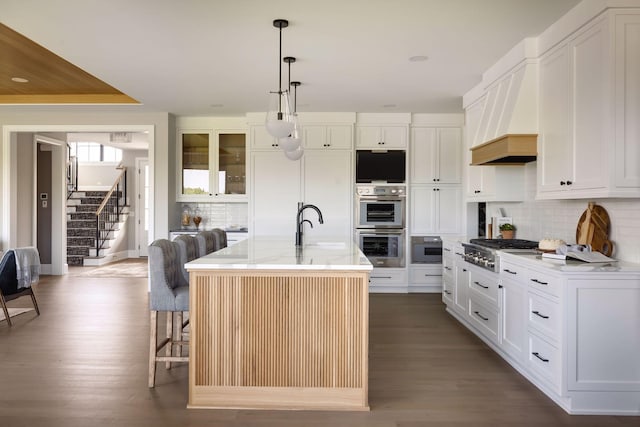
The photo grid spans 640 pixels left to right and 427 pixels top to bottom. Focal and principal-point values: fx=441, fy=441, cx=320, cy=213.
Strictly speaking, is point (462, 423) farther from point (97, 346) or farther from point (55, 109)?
point (55, 109)

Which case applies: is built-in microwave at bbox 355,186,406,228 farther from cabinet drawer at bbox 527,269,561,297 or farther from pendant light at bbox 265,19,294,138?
cabinet drawer at bbox 527,269,561,297

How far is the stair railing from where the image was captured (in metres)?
9.33

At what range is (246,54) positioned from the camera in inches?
154

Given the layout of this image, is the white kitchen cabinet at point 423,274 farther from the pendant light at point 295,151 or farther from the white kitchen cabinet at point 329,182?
the pendant light at point 295,151

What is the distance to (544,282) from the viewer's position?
2779 millimetres

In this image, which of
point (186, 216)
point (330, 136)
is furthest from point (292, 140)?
point (186, 216)

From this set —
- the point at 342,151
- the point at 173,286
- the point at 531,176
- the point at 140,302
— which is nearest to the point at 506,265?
the point at 531,176

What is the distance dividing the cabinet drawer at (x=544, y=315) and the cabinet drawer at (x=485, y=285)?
0.60 m

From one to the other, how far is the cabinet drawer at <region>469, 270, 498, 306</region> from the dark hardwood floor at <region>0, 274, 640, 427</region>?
17.5 inches

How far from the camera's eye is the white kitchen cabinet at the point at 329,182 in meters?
6.13

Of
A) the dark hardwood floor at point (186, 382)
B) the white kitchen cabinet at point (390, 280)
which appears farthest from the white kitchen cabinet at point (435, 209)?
the dark hardwood floor at point (186, 382)

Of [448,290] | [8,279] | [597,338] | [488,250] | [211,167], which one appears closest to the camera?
[597,338]

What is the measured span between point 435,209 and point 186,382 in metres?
4.27

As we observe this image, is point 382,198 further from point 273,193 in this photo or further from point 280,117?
point 280,117
